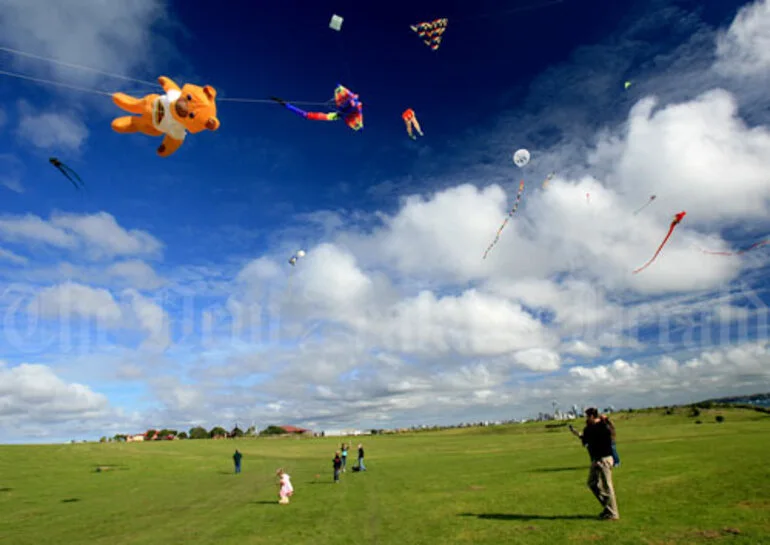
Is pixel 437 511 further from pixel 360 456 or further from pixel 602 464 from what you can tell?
pixel 360 456

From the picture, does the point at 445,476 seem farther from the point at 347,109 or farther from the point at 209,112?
the point at 209,112

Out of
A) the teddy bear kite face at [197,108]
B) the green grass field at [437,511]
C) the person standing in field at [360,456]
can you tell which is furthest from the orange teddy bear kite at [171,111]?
the person standing in field at [360,456]

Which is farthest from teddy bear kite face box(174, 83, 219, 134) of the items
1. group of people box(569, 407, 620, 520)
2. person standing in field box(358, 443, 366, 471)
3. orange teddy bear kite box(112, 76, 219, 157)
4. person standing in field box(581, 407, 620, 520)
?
person standing in field box(358, 443, 366, 471)

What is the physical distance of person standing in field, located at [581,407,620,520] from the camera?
11.5 m

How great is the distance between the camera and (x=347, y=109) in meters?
16.8

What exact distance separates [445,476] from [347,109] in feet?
75.9

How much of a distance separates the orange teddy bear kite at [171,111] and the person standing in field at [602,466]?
12932 mm

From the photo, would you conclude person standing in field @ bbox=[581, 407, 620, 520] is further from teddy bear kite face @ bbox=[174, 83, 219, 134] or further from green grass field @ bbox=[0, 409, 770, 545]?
teddy bear kite face @ bbox=[174, 83, 219, 134]

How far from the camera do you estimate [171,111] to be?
1168 cm

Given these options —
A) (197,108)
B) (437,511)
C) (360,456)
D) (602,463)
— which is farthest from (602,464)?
(360,456)

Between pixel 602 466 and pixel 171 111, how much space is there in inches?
562

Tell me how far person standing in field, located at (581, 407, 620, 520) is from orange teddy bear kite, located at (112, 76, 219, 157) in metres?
12.9

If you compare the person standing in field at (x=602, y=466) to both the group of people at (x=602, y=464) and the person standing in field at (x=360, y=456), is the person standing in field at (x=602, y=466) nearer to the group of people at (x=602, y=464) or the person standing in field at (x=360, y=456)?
the group of people at (x=602, y=464)

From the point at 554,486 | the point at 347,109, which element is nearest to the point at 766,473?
the point at 554,486
